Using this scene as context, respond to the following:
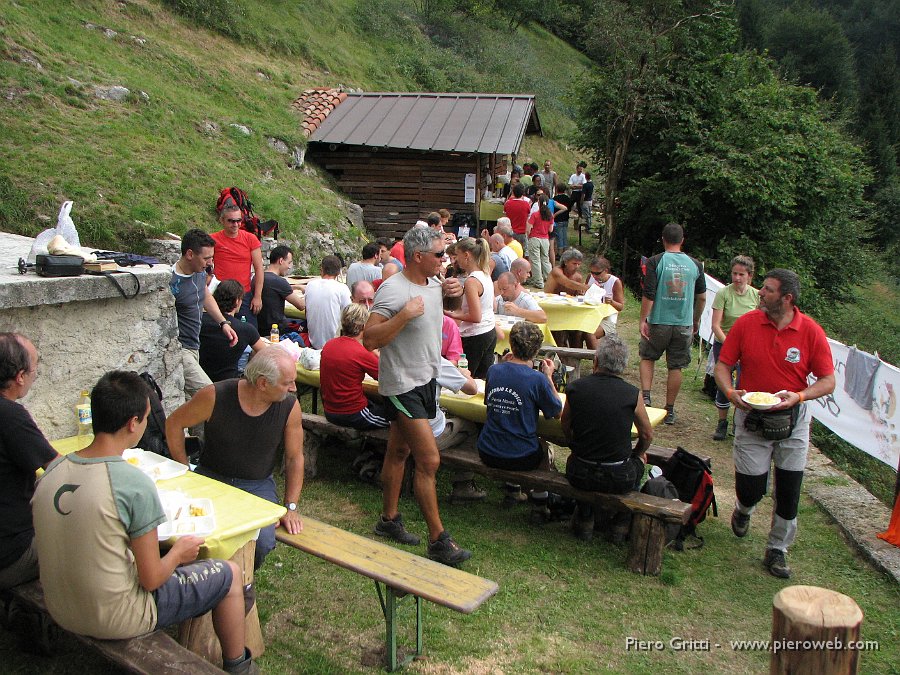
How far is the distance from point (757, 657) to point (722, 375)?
5.86ft

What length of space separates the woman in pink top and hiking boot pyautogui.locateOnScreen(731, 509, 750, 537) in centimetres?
889

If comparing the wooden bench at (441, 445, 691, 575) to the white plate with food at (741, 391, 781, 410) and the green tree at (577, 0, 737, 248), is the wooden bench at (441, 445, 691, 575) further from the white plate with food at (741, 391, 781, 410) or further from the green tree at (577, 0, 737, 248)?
the green tree at (577, 0, 737, 248)

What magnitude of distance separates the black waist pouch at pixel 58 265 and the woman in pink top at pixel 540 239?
10.2 metres

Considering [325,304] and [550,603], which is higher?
[325,304]

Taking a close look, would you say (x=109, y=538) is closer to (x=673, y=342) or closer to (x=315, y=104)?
(x=673, y=342)

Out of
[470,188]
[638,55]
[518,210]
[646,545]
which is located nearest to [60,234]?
[646,545]

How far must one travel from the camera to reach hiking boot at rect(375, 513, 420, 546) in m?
4.54

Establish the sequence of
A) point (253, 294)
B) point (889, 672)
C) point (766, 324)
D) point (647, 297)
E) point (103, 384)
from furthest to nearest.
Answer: point (253, 294) → point (647, 297) → point (766, 324) → point (889, 672) → point (103, 384)

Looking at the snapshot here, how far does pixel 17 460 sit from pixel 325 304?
172 inches

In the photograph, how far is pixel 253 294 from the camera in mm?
7621

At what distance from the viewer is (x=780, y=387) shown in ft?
15.2

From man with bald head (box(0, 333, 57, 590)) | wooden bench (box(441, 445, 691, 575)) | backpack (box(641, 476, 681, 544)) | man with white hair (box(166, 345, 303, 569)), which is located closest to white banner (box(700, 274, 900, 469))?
backpack (box(641, 476, 681, 544))

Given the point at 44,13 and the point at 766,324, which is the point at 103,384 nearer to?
the point at 766,324

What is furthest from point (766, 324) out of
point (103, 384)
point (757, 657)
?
point (103, 384)
